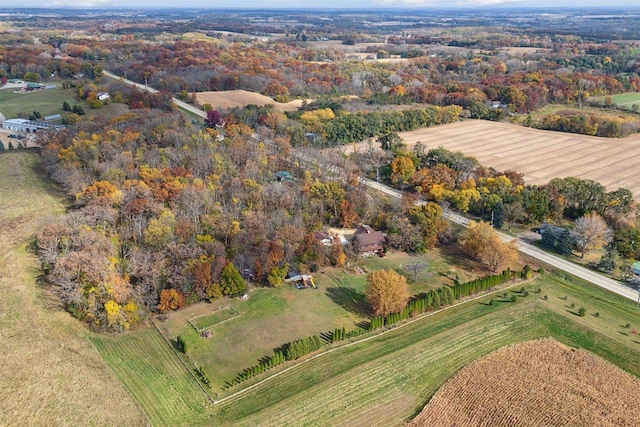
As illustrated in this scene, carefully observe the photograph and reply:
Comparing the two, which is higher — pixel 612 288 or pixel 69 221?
pixel 69 221

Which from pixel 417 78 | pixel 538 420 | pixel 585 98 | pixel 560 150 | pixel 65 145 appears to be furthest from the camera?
pixel 417 78

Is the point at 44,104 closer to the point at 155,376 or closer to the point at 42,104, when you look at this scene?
the point at 42,104

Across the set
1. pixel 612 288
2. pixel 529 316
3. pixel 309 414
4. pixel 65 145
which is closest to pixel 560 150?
pixel 612 288

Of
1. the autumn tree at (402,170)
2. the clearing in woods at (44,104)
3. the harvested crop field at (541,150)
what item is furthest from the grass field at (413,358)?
the clearing in woods at (44,104)

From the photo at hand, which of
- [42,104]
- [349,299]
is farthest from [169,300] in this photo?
[42,104]

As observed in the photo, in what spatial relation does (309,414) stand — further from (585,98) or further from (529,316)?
(585,98)
